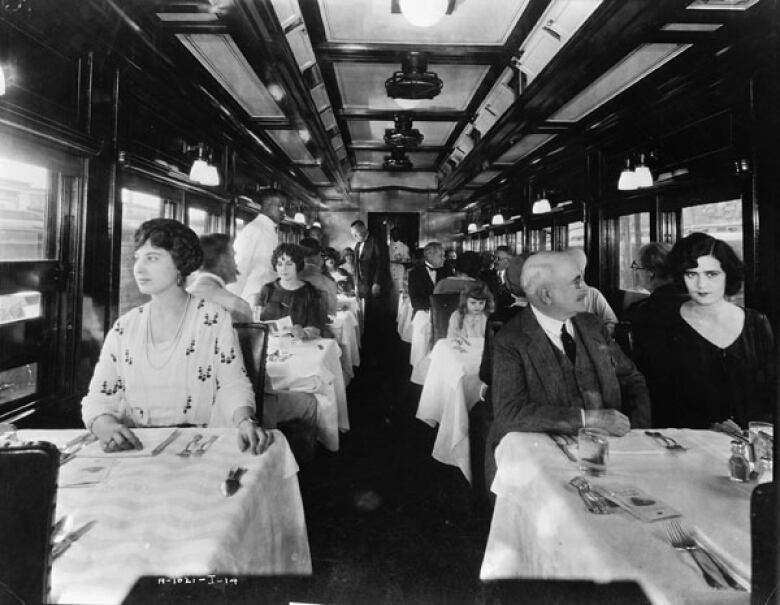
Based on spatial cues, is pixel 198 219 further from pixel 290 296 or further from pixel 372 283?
pixel 372 283

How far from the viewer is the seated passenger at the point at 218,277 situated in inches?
104

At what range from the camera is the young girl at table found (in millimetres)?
3639

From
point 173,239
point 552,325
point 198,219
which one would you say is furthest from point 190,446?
point 198,219

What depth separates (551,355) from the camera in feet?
5.72

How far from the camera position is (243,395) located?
5.46 ft

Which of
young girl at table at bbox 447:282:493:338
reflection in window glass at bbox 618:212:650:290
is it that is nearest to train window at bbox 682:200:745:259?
reflection in window glass at bbox 618:212:650:290

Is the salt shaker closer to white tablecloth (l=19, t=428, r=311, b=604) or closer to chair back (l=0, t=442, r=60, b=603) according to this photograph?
white tablecloth (l=19, t=428, r=311, b=604)

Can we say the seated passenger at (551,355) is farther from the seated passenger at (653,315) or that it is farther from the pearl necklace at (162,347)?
the pearl necklace at (162,347)

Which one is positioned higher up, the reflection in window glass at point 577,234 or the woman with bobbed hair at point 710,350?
the reflection in window glass at point 577,234

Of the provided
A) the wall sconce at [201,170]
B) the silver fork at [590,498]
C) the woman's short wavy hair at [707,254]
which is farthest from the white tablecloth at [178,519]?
the wall sconce at [201,170]

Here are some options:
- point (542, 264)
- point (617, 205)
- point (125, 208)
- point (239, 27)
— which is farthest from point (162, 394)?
point (617, 205)

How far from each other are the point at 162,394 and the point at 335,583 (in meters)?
1.00

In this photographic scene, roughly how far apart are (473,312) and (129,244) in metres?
2.38

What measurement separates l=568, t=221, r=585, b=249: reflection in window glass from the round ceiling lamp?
3.66 m
